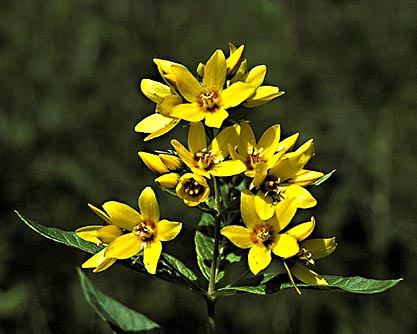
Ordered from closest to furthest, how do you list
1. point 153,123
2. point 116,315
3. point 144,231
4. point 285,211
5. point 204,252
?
point 285,211, point 144,231, point 153,123, point 204,252, point 116,315

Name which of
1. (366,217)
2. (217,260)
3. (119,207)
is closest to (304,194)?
(217,260)

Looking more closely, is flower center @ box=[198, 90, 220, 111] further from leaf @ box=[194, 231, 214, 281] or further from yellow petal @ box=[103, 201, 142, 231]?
leaf @ box=[194, 231, 214, 281]

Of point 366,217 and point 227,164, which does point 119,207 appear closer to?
point 227,164

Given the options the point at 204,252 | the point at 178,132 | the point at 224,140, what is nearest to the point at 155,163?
the point at 224,140

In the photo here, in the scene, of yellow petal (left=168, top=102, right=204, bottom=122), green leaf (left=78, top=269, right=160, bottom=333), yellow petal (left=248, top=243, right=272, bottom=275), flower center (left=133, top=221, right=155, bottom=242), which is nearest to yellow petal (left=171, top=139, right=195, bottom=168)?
yellow petal (left=168, top=102, right=204, bottom=122)

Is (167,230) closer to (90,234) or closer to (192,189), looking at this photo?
(192,189)
